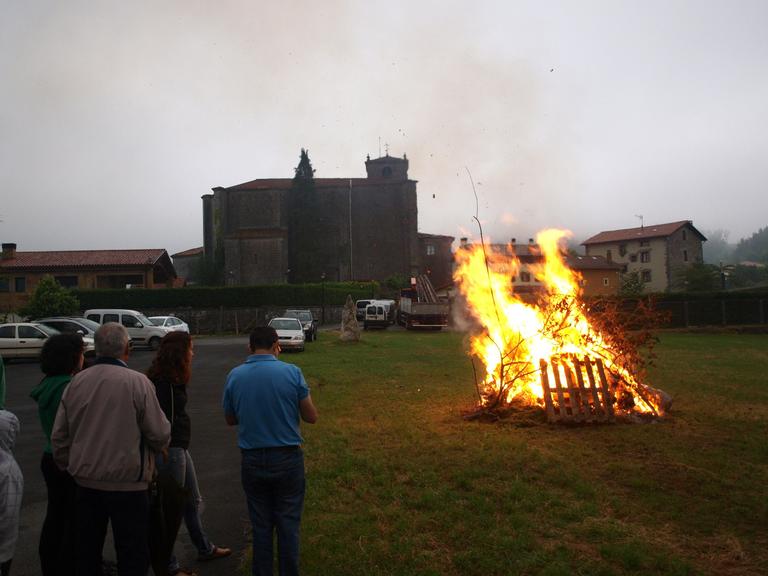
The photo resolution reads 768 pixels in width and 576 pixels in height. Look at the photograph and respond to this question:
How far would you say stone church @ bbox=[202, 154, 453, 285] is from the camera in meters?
66.2

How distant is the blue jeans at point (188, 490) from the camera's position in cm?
421

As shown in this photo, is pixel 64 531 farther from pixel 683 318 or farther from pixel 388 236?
pixel 388 236

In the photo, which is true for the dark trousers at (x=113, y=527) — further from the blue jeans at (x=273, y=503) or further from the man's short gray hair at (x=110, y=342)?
the man's short gray hair at (x=110, y=342)

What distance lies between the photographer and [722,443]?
7.92 meters

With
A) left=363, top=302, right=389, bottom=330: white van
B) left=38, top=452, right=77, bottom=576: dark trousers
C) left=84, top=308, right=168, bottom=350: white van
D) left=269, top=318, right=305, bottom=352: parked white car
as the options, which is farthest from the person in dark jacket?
left=363, top=302, right=389, bottom=330: white van

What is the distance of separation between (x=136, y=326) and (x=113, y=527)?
25583mm

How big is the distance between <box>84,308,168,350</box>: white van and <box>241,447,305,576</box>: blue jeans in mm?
24409

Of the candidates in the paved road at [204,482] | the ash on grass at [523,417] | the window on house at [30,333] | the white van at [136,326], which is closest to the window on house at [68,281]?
the white van at [136,326]

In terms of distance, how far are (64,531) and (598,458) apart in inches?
240

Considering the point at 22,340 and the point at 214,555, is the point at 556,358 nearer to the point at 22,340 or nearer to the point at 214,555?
the point at 214,555

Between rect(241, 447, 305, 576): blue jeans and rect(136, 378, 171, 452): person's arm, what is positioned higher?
rect(136, 378, 171, 452): person's arm

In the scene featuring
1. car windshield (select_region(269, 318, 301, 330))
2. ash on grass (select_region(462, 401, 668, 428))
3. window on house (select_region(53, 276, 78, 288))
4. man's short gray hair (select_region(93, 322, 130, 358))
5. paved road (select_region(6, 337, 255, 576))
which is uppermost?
window on house (select_region(53, 276, 78, 288))

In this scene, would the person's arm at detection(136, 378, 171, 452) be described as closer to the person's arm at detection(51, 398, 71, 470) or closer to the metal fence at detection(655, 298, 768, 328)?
the person's arm at detection(51, 398, 71, 470)

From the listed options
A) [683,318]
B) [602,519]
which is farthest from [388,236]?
[602,519]
